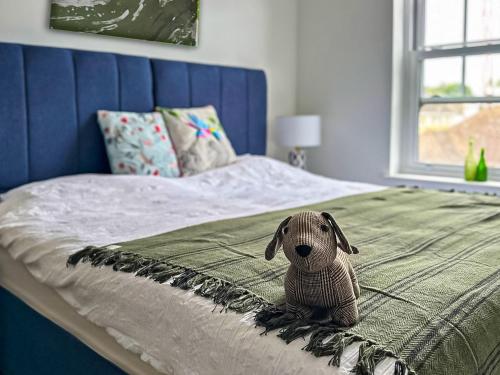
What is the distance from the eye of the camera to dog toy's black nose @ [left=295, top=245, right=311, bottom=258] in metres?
0.89

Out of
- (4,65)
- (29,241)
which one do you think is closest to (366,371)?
(29,241)

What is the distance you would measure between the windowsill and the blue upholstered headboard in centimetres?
145

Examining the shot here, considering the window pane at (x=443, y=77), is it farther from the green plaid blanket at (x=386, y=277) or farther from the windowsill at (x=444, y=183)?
the green plaid blanket at (x=386, y=277)

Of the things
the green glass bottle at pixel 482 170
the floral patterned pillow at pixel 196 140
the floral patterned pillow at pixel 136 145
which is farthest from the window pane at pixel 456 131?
the floral patterned pillow at pixel 136 145

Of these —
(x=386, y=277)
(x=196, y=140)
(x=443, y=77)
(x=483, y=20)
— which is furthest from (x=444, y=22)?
(x=386, y=277)

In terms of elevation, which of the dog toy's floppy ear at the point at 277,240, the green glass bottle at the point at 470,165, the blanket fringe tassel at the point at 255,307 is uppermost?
the dog toy's floppy ear at the point at 277,240

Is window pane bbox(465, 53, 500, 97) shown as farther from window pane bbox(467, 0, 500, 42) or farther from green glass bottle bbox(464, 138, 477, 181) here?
green glass bottle bbox(464, 138, 477, 181)

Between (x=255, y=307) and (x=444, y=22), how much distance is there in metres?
2.93

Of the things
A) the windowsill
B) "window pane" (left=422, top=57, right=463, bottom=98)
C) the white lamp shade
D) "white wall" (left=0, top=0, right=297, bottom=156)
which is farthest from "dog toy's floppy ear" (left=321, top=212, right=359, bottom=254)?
"window pane" (left=422, top=57, right=463, bottom=98)

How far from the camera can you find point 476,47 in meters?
3.16

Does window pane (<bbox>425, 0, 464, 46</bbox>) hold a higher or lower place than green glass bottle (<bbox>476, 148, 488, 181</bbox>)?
higher

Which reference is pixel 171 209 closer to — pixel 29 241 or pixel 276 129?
pixel 29 241

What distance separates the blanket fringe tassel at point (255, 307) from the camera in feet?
2.70

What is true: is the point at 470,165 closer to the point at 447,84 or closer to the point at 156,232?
the point at 447,84
